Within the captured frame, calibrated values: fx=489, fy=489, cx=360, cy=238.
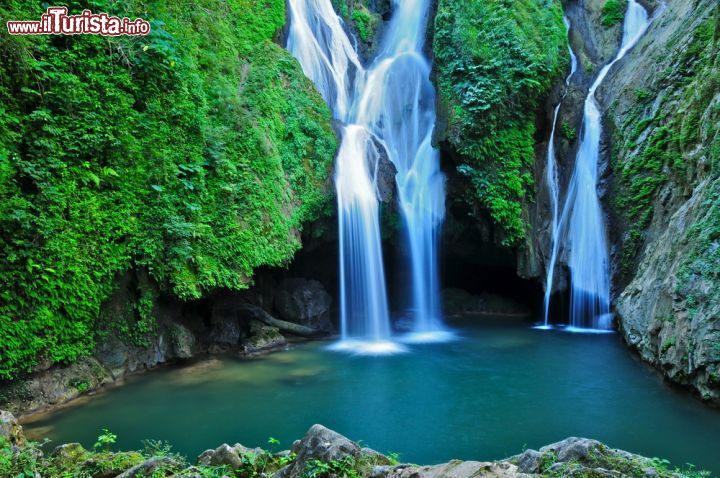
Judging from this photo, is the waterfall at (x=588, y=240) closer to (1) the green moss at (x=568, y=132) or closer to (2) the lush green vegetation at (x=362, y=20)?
(1) the green moss at (x=568, y=132)

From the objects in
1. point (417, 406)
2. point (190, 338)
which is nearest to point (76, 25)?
point (190, 338)

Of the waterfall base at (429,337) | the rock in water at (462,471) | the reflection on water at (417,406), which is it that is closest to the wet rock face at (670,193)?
the reflection on water at (417,406)

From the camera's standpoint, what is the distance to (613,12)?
57.3ft

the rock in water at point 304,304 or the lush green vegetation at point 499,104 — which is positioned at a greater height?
the lush green vegetation at point 499,104

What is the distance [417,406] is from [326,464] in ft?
15.4

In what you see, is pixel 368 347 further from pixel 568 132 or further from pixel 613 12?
pixel 613 12

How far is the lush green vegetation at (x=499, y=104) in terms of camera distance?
527 inches

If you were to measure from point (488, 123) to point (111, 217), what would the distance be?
974 centimetres

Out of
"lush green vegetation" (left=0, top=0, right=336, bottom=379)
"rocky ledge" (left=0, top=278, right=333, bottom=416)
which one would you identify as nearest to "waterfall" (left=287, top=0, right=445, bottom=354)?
"rocky ledge" (left=0, top=278, right=333, bottom=416)

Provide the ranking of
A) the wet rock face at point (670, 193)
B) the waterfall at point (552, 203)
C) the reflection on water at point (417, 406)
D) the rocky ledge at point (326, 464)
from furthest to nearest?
the waterfall at point (552, 203), the wet rock face at point (670, 193), the reflection on water at point (417, 406), the rocky ledge at point (326, 464)

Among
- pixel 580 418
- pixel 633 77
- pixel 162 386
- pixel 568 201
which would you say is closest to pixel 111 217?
pixel 162 386

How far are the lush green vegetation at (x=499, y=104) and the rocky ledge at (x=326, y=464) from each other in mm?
9902

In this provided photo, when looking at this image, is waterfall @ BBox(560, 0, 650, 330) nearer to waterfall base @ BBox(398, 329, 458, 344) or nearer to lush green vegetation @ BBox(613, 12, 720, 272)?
lush green vegetation @ BBox(613, 12, 720, 272)

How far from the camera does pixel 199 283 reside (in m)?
9.37
